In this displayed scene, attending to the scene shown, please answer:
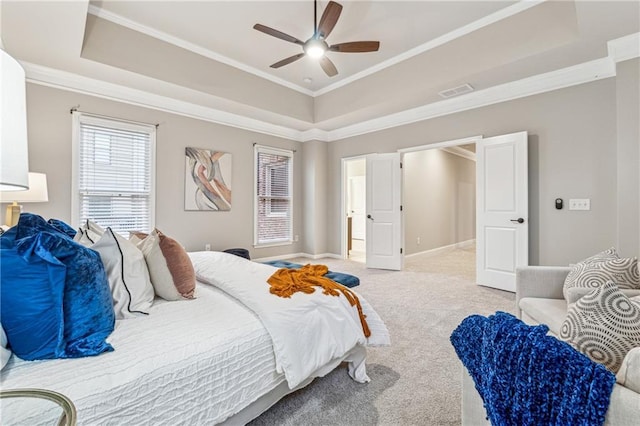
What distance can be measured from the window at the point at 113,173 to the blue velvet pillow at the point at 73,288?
10.1 feet

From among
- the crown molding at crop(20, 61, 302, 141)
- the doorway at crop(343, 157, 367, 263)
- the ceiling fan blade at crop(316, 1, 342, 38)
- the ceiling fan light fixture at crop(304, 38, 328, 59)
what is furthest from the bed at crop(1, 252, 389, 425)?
the doorway at crop(343, 157, 367, 263)

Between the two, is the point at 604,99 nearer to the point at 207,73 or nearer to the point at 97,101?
the point at 207,73

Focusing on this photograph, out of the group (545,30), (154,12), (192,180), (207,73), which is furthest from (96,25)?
(545,30)

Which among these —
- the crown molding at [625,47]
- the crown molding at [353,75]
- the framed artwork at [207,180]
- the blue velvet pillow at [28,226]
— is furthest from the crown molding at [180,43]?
the crown molding at [625,47]

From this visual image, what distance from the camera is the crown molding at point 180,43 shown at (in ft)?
10.6

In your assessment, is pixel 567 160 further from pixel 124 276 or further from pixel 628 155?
pixel 124 276

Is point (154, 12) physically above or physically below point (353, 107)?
above

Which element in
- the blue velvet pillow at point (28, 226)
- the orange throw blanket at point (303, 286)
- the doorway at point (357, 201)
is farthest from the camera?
the doorway at point (357, 201)

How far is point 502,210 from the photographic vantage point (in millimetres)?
3936

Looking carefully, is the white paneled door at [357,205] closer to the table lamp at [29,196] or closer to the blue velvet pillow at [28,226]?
the table lamp at [29,196]

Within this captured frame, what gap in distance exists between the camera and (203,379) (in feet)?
3.69

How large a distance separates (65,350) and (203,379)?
0.49 m

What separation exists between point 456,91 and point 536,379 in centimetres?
423

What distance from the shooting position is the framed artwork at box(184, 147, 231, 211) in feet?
15.2
